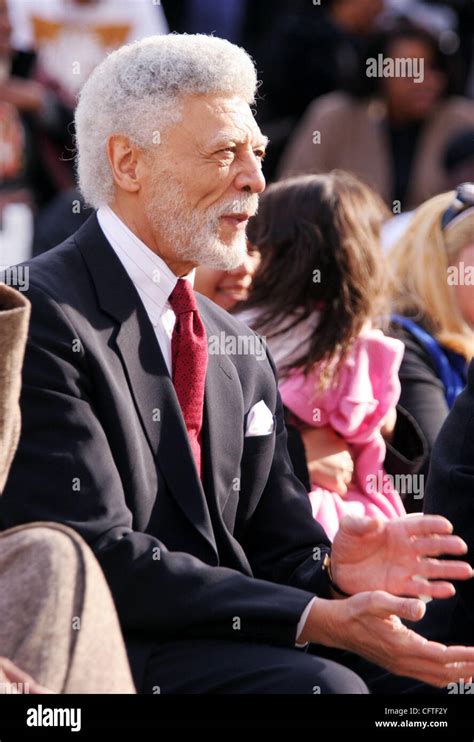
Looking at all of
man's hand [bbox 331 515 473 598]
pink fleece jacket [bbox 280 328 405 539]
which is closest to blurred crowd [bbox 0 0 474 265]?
pink fleece jacket [bbox 280 328 405 539]

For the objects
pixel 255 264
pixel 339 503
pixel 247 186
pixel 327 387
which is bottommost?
pixel 339 503

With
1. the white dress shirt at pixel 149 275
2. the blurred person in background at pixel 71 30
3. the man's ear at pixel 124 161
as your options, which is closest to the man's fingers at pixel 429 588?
the white dress shirt at pixel 149 275

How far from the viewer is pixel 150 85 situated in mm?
3369

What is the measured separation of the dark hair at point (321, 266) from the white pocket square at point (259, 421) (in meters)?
0.67

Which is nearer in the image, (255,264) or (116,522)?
(116,522)

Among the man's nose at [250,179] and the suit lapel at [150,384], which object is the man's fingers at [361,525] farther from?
the man's nose at [250,179]

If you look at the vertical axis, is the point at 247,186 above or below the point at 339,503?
above

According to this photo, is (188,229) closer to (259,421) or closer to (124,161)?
(124,161)

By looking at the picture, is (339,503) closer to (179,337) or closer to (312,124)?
(179,337)

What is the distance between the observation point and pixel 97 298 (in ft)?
10.6

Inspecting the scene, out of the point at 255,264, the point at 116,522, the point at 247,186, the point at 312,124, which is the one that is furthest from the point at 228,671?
the point at 312,124

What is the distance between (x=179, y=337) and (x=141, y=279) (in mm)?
166

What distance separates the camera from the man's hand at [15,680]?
2.14 meters

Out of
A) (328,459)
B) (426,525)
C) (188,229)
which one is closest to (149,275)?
(188,229)
